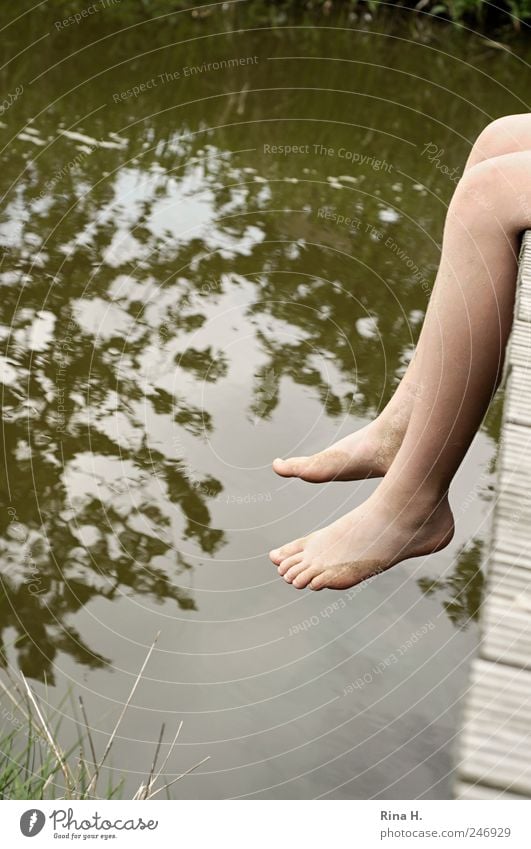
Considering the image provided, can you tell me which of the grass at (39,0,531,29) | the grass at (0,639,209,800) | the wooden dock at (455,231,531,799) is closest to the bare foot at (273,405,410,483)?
the grass at (0,639,209,800)

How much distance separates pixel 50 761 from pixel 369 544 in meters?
0.57

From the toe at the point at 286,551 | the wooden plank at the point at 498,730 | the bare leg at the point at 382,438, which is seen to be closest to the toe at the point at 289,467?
the bare leg at the point at 382,438

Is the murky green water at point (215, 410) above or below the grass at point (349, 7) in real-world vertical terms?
below

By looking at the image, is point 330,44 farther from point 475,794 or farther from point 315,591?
point 475,794

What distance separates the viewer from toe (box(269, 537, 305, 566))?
147 cm

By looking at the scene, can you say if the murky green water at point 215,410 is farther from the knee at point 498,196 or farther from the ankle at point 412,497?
the knee at point 498,196

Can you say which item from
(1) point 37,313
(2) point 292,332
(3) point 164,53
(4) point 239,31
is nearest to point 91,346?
(1) point 37,313

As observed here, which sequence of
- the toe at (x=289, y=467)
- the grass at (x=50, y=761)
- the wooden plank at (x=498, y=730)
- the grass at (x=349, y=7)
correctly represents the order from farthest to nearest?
the grass at (x=349, y=7) → the toe at (x=289, y=467) → the grass at (x=50, y=761) → the wooden plank at (x=498, y=730)

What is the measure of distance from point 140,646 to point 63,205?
138cm

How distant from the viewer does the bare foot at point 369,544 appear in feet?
4.66

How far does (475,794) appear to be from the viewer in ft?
1.73

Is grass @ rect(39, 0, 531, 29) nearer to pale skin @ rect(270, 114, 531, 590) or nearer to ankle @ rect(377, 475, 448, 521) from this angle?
pale skin @ rect(270, 114, 531, 590)

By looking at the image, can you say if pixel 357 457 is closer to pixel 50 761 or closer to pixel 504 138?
pixel 504 138

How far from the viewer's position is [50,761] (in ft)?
3.40
